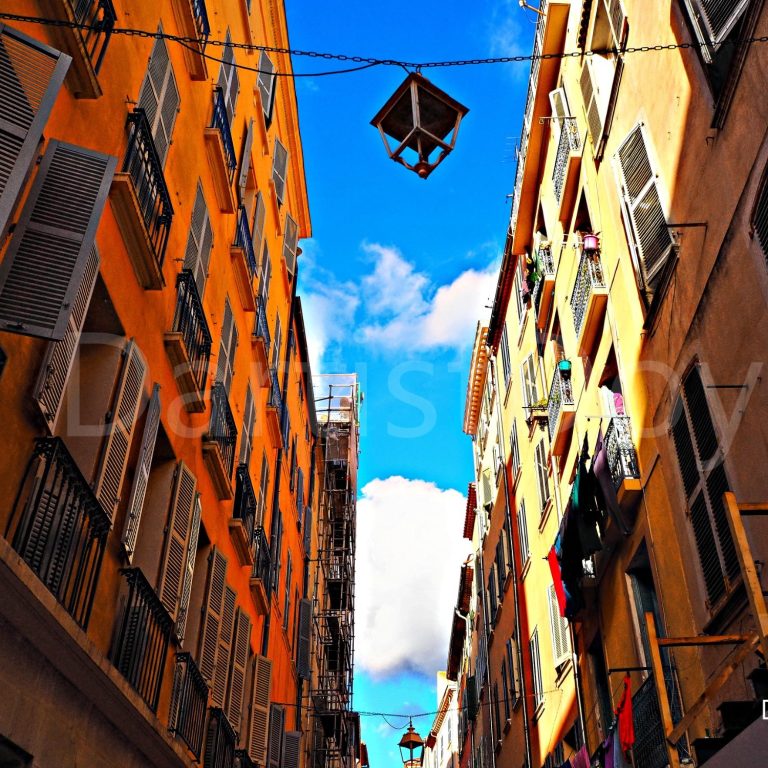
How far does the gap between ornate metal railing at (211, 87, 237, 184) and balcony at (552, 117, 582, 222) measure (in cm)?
622

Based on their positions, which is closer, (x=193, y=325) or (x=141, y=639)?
(x=141, y=639)

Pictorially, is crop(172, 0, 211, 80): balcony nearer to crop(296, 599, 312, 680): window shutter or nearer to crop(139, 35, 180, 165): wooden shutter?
crop(139, 35, 180, 165): wooden shutter

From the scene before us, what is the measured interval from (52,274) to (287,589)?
55.8ft

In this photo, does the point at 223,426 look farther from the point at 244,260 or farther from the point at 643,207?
the point at 643,207

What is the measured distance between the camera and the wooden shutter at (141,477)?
8.56 m

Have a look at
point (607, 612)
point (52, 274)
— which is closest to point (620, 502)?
point (607, 612)

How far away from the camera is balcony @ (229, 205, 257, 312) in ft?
48.5

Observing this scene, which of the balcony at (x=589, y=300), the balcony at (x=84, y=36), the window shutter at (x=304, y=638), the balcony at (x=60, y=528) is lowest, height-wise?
the balcony at (x=60, y=528)

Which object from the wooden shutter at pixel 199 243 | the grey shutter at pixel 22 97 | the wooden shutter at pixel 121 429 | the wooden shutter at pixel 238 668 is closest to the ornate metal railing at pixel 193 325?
the wooden shutter at pixel 199 243

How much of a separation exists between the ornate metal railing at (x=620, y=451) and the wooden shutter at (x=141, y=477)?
21.4ft

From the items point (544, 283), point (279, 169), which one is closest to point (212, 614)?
point (544, 283)

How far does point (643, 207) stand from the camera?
11617mm

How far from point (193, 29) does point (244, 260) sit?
164 inches

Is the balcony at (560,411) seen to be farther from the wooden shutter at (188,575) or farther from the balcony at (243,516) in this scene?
the wooden shutter at (188,575)
